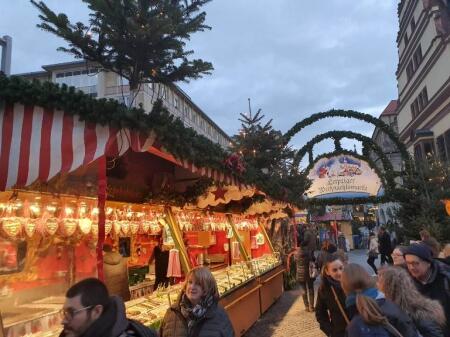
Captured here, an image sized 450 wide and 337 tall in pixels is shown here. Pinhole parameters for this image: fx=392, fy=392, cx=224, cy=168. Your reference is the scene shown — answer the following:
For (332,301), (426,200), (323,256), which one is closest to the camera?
(332,301)

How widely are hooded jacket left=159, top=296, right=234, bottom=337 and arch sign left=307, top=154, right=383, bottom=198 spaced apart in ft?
43.0

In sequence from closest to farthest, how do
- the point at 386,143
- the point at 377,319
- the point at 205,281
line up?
1. the point at 377,319
2. the point at 205,281
3. the point at 386,143

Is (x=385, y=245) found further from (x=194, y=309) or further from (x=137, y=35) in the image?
(x=194, y=309)

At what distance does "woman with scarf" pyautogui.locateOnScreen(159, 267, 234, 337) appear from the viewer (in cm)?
300

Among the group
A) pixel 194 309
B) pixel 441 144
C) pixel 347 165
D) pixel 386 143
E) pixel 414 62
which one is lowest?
pixel 194 309

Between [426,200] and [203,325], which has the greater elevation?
[426,200]

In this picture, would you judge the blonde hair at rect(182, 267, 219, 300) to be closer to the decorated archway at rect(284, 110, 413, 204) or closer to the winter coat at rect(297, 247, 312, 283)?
the winter coat at rect(297, 247, 312, 283)

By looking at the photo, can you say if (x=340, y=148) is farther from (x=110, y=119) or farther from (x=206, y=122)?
(x=206, y=122)

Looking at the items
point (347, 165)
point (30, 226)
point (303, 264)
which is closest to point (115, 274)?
point (30, 226)

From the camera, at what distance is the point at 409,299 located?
3.04 meters

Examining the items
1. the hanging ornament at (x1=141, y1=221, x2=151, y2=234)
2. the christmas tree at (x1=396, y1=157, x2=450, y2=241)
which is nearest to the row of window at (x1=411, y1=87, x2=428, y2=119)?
the christmas tree at (x1=396, y1=157, x2=450, y2=241)

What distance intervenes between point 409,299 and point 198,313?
5.38 ft

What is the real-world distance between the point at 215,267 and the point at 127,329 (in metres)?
A: 8.35

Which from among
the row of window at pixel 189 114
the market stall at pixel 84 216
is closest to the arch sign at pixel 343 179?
the market stall at pixel 84 216
